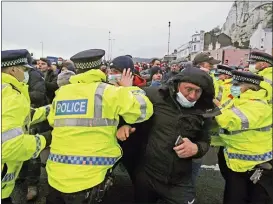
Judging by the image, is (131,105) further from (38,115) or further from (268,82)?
(38,115)

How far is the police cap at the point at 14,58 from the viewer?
2166mm

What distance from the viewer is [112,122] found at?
6.89ft

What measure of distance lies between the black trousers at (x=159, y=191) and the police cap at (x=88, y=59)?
0.96 meters

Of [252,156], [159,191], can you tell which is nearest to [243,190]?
[252,156]

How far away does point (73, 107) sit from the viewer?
2035mm

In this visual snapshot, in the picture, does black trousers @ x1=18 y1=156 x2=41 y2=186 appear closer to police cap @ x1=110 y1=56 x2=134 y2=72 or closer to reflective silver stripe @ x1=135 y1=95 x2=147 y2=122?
police cap @ x1=110 y1=56 x2=134 y2=72

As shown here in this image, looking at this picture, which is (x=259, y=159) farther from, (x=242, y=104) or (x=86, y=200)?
(x=86, y=200)

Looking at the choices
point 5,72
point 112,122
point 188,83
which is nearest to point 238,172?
point 188,83

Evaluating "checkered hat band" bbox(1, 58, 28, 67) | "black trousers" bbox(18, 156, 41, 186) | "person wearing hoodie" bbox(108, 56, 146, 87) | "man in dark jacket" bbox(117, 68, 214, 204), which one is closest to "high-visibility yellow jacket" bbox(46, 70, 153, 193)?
"man in dark jacket" bbox(117, 68, 214, 204)

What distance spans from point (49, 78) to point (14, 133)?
3612 mm

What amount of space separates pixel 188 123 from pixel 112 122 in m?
0.60

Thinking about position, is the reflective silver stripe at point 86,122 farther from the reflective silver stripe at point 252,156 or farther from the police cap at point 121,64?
the reflective silver stripe at point 252,156

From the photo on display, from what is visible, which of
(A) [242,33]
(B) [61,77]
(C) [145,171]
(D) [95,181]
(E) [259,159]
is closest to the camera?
(A) [242,33]

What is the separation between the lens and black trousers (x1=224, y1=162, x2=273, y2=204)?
254 cm
